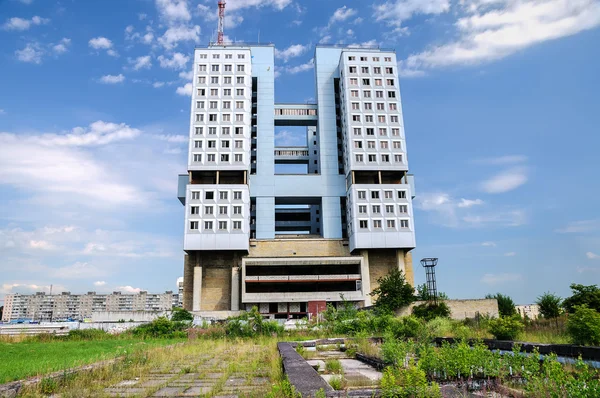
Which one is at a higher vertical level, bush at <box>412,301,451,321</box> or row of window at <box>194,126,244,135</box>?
row of window at <box>194,126,244,135</box>

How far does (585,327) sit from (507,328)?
4.42 metres

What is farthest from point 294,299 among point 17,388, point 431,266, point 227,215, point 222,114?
point 17,388

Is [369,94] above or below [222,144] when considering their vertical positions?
above

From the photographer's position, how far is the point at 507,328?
682 inches

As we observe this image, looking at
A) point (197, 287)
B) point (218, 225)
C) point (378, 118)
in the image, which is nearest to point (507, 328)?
point (218, 225)

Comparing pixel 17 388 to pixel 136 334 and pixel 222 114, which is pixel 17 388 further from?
pixel 222 114

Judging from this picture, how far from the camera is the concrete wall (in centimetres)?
5362

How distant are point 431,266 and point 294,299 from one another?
23.7 meters

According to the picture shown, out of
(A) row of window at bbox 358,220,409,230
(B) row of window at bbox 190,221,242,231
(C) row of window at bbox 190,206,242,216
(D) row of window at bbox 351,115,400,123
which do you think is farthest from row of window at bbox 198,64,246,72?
(A) row of window at bbox 358,220,409,230

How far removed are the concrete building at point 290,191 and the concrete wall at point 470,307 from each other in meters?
11.8

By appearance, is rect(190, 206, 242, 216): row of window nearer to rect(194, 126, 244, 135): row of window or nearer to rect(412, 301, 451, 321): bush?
rect(194, 126, 244, 135): row of window

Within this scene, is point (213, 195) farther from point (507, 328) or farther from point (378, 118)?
point (507, 328)

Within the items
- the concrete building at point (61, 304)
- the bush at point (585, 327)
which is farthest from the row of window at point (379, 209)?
the concrete building at point (61, 304)

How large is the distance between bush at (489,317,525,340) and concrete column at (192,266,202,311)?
51.1m
